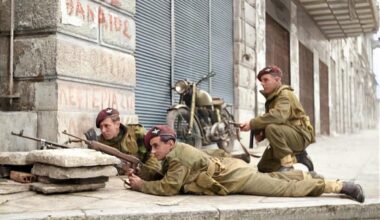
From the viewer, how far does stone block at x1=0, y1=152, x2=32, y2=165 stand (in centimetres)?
447

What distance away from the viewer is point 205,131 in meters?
7.93

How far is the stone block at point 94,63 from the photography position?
16.6ft

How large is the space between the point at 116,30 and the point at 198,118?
2.49 m

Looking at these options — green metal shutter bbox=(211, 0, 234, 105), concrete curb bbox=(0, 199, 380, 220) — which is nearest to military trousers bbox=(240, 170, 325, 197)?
concrete curb bbox=(0, 199, 380, 220)

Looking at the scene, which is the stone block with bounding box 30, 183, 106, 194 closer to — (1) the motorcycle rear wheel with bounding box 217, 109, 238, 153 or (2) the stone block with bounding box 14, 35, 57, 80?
(2) the stone block with bounding box 14, 35, 57, 80

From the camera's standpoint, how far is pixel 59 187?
13.2ft

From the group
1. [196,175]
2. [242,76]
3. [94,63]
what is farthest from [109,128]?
[242,76]

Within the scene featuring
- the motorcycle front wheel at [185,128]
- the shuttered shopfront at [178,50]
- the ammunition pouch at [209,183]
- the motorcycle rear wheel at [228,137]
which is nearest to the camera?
the ammunition pouch at [209,183]

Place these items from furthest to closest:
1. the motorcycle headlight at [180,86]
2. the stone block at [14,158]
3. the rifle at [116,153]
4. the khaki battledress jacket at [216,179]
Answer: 1. the motorcycle headlight at [180,86]
2. the rifle at [116,153]
3. the stone block at [14,158]
4. the khaki battledress jacket at [216,179]

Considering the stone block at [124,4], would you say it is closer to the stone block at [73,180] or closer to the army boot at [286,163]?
the stone block at [73,180]

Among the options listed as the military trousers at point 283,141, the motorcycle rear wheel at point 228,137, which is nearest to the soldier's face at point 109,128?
the military trousers at point 283,141

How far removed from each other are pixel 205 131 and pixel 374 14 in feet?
37.6

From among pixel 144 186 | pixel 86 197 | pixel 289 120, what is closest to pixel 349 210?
pixel 289 120

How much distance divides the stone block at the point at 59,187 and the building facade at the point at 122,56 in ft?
3.02
